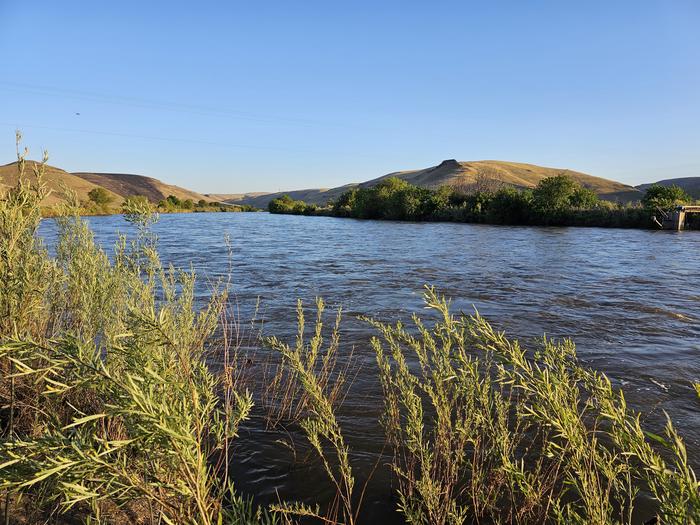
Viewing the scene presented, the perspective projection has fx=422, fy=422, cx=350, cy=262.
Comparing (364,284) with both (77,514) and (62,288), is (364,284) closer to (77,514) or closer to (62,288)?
(62,288)

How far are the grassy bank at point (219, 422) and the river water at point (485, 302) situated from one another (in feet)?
0.64

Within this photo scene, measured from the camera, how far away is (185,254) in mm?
18453

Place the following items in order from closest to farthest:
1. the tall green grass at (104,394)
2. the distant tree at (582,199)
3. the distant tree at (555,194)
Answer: the tall green grass at (104,394) < the distant tree at (555,194) < the distant tree at (582,199)

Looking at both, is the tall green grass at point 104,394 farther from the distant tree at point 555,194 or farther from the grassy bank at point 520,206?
the distant tree at point 555,194

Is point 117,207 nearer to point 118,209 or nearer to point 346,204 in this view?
point 118,209

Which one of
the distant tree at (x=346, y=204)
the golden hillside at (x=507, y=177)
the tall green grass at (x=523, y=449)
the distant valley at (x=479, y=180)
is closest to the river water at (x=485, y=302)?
the tall green grass at (x=523, y=449)

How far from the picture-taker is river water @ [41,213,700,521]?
406 cm

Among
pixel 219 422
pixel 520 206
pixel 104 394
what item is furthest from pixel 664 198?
pixel 104 394

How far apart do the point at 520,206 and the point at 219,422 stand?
139ft

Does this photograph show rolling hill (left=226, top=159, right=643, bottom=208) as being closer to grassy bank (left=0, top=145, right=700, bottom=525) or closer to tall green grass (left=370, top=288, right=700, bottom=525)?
grassy bank (left=0, top=145, right=700, bottom=525)

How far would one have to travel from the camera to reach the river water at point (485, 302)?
4.06m

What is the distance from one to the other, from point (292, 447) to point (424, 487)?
74.6 inches

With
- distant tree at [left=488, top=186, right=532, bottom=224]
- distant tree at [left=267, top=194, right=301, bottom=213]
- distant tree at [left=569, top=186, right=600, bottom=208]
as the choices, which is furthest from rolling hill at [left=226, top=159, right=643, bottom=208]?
distant tree at [left=488, top=186, right=532, bottom=224]

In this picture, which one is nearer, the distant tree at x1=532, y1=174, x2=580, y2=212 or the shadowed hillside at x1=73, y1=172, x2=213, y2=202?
the distant tree at x1=532, y1=174, x2=580, y2=212
